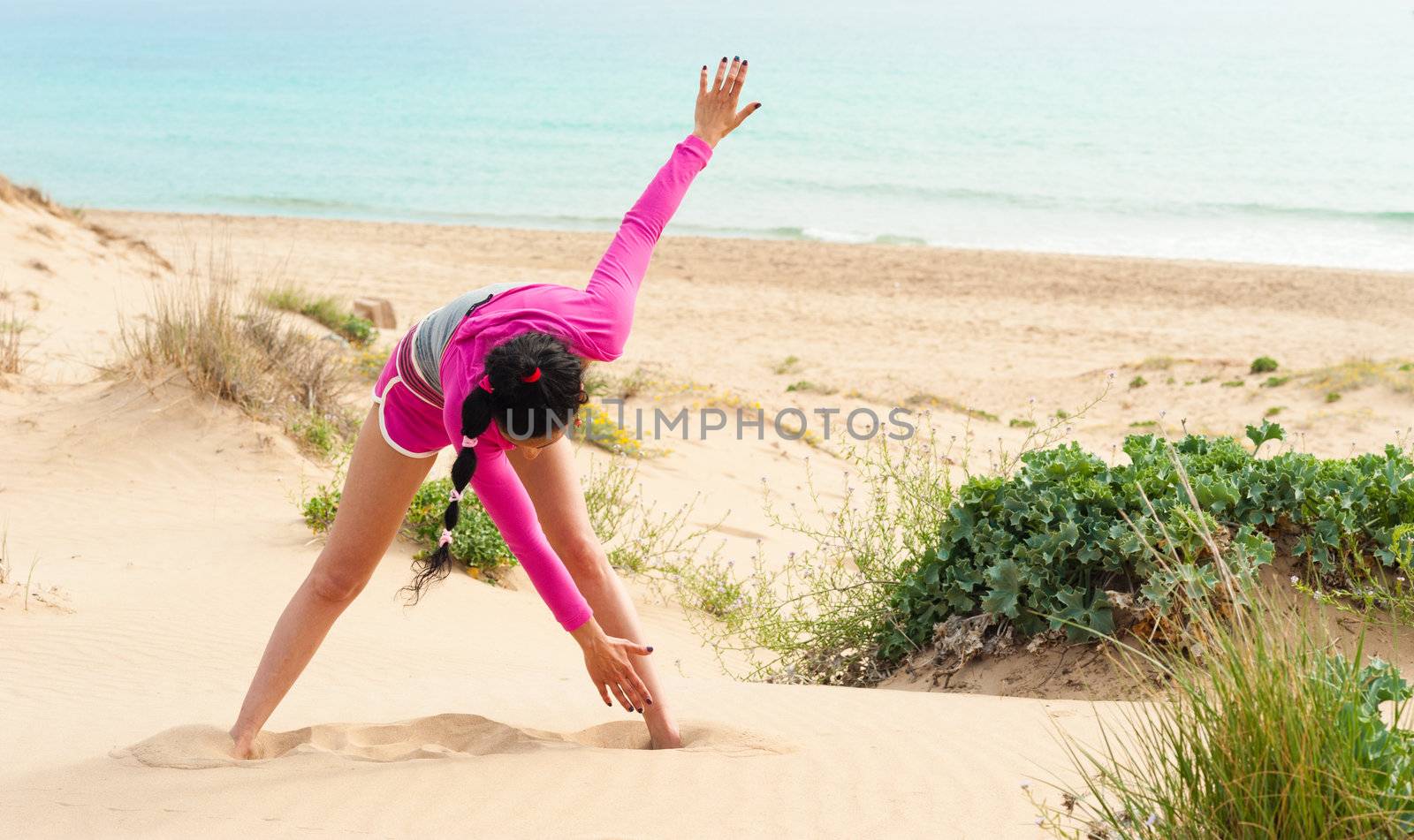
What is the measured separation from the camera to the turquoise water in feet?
79.2

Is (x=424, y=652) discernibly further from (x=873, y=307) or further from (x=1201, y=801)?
(x=873, y=307)

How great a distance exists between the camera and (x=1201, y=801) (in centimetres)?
217

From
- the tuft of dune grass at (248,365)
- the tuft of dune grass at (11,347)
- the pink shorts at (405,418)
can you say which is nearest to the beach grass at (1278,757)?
the pink shorts at (405,418)

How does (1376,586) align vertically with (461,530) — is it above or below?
above

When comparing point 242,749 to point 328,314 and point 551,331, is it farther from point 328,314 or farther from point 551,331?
point 328,314

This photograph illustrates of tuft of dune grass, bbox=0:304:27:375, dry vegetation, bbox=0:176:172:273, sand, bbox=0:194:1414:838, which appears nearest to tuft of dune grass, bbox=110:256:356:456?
sand, bbox=0:194:1414:838

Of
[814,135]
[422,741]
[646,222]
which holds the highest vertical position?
Result: [814,135]

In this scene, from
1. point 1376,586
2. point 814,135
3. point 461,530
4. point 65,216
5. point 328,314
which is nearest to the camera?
point 1376,586

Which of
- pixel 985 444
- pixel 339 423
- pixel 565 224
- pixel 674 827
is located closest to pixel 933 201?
pixel 565 224

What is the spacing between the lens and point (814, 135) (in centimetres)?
3444

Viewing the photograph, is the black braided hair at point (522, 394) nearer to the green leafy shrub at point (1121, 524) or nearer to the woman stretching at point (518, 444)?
the woman stretching at point (518, 444)

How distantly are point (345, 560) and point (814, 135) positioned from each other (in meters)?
32.8

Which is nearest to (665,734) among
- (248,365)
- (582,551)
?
(582,551)

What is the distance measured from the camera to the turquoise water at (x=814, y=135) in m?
24.1
